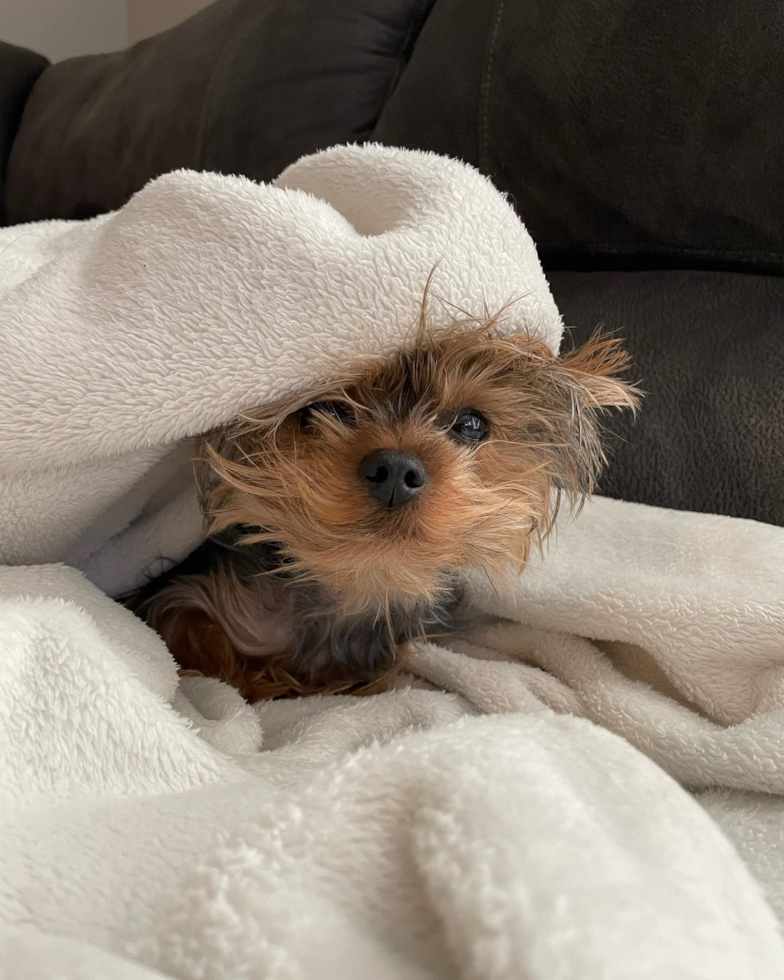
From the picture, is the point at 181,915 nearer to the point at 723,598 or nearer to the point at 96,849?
the point at 96,849

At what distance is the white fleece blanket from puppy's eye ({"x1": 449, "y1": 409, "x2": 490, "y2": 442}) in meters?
0.14

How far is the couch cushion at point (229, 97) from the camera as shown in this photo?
160 cm

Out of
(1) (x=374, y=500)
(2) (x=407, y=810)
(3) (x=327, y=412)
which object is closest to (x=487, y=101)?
(3) (x=327, y=412)

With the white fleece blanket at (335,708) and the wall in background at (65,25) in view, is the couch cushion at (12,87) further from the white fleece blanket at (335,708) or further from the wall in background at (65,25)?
the white fleece blanket at (335,708)

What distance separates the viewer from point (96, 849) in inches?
20.5

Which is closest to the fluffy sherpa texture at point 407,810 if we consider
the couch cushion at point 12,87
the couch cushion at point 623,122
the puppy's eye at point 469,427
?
the puppy's eye at point 469,427

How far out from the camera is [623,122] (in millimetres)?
1182

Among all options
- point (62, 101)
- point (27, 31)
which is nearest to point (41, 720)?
point (62, 101)

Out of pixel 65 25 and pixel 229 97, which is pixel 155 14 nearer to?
pixel 65 25

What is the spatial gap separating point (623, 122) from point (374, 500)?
29.0 inches

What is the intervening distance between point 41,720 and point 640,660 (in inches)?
24.5

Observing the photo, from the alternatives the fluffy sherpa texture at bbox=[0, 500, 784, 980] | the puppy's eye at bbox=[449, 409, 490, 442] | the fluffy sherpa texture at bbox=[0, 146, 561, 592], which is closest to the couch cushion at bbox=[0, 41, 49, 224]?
the fluffy sherpa texture at bbox=[0, 146, 561, 592]

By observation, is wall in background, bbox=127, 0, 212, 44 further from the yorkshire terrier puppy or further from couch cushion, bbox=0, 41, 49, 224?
the yorkshire terrier puppy

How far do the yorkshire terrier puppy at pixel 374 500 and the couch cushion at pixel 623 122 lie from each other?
0.25 meters
